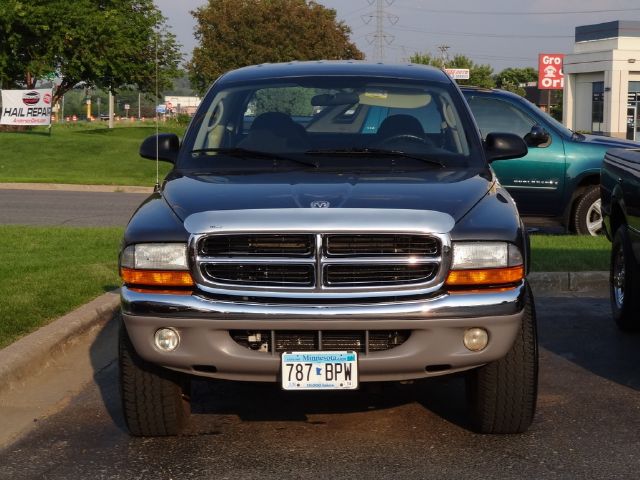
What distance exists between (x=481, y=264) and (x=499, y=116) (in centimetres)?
934

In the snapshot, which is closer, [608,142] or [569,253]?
[569,253]

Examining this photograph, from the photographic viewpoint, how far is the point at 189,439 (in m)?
5.56

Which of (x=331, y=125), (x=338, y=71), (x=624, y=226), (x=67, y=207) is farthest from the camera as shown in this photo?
(x=67, y=207)

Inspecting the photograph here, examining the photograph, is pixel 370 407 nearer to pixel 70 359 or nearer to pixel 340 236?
pixel 340 236

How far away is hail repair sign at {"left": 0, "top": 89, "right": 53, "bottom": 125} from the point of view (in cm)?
4019

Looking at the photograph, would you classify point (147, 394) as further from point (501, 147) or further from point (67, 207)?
point (67, 207)

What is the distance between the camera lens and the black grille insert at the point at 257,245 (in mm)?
5059

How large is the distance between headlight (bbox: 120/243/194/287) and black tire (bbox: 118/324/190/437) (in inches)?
12.2

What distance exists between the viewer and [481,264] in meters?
5.06

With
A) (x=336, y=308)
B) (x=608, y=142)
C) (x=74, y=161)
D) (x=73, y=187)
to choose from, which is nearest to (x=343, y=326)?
(x=336, y=308)

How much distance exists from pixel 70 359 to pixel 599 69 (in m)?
62.8

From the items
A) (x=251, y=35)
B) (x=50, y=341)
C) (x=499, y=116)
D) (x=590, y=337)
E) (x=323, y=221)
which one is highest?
(x=251, y=35)

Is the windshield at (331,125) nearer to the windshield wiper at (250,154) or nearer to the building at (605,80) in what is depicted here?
the windshield wiper at (250,154)

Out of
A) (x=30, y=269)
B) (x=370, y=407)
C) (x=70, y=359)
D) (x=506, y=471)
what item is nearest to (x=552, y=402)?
(x=370, y=407)
